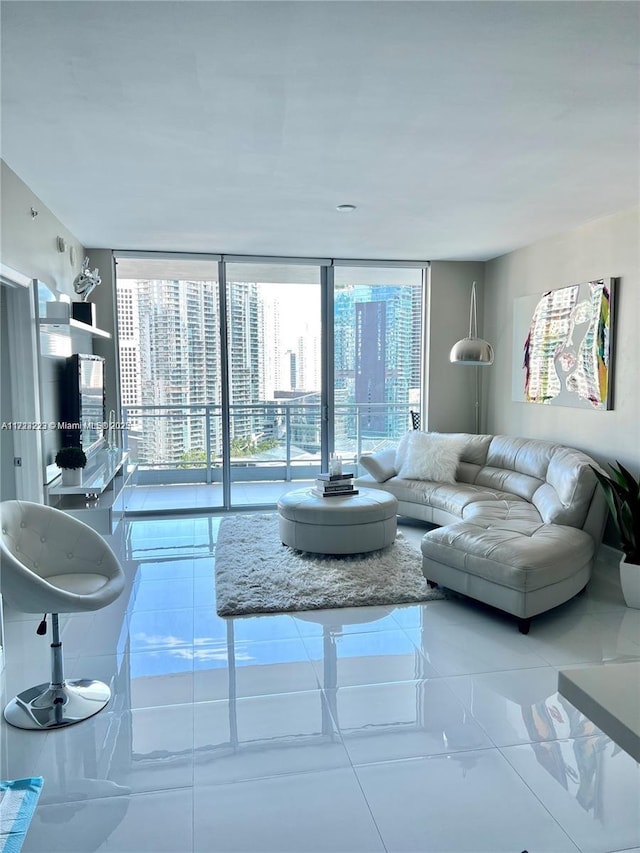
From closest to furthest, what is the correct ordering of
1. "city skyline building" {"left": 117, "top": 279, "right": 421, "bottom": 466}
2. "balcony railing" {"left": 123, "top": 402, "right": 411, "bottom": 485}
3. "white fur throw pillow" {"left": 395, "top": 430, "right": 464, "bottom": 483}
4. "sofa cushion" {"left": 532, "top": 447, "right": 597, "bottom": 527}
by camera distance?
1. "sofa cushion" {"left": 532, "top": 447, "right": 597, "bottom": 527}
2. "white fur throw pillow" {"left": 395, "top": 430, "right": 464, "bottom": 483}
3. "city skyline building" {"left": 117, "top": 279, "right": 421, "bottom": 466}
4. "balcony railing" {"left": 123, "top": 402, "right": 411, "bottom": 485}

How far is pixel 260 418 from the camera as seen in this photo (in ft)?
21.8

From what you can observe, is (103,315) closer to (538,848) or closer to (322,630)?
(322,630)

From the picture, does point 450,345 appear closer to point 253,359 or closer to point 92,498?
point 253,359

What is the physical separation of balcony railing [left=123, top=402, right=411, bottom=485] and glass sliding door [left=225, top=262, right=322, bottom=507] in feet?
0.05

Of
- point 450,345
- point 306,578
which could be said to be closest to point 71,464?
point 306,578

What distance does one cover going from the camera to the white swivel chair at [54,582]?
7.56 ft

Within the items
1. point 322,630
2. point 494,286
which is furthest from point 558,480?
point 494,286

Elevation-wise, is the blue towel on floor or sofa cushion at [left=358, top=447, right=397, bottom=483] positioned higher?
sofa cushion at [left=358, top=447, right=397, bottom=483]

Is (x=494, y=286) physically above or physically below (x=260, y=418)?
above

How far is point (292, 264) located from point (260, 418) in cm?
173

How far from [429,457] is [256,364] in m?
2.13

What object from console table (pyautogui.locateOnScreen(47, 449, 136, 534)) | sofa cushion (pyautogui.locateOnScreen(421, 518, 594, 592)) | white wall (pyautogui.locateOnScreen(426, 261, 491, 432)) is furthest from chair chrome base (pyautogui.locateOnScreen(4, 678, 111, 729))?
white wall (pyautogui.locateOnScreen(426, 261, 491, 432))

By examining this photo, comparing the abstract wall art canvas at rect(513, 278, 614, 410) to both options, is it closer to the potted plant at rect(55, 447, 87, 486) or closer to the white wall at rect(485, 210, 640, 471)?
the white wall at rect(485, 210, 640, 471)

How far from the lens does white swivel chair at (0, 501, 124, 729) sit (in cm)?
230
